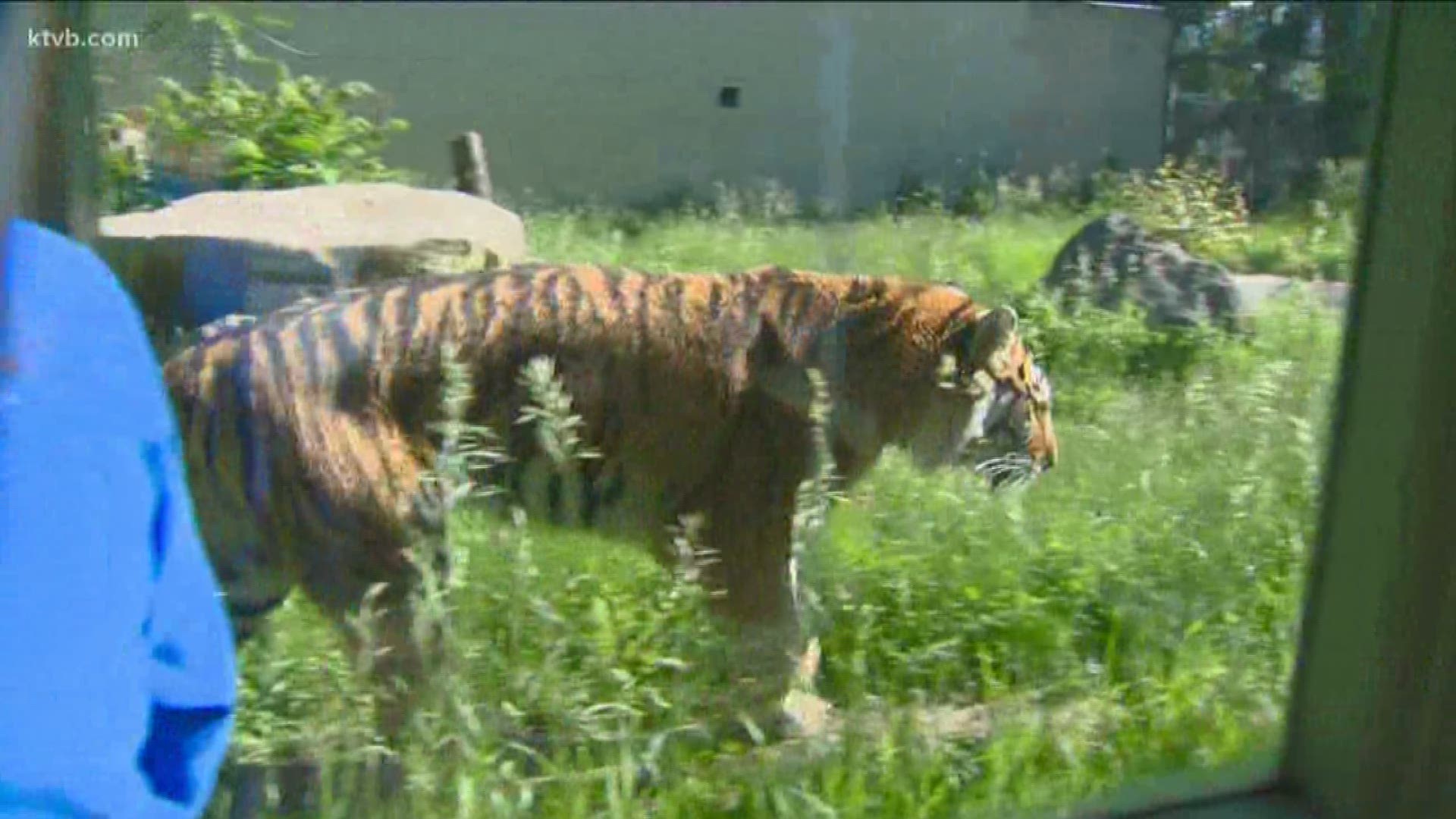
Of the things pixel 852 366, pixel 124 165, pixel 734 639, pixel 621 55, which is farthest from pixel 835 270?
pixel 621 55

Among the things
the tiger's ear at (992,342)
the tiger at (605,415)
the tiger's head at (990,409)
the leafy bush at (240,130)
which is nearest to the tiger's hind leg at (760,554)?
the tiger at (605,415)

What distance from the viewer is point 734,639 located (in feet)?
11.2

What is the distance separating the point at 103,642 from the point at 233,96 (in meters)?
1.14

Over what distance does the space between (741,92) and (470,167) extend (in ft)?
8.55

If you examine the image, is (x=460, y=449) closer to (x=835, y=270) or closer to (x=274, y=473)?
(x=274, y=473)

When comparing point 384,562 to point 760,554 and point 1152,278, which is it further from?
point 1152,278

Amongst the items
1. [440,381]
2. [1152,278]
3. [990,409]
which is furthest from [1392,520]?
[440,381]

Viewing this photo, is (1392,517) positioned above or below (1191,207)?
below

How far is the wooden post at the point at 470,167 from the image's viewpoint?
10.7 feet

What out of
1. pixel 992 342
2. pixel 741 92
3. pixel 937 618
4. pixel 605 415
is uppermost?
pixel 741 92

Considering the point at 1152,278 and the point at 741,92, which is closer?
the point at 1152,278

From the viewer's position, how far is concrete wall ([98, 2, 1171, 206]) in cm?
339

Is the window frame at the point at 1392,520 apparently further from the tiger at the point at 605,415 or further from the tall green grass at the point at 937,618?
the tiger at the point at 605,415
